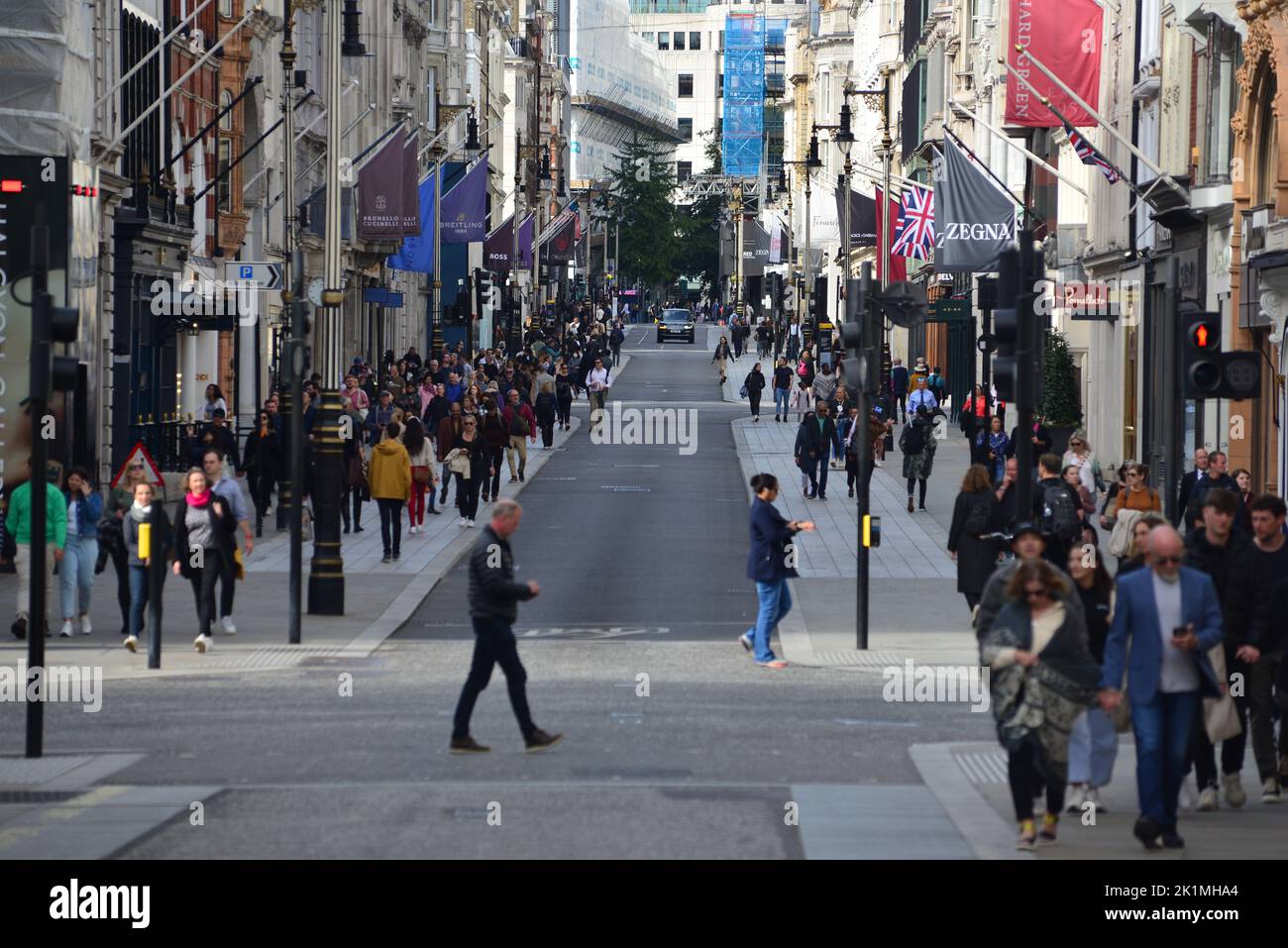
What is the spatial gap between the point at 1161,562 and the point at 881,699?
6062 mm

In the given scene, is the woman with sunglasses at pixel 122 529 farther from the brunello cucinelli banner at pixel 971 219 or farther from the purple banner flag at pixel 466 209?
the purple banner flag at pixel 466 209

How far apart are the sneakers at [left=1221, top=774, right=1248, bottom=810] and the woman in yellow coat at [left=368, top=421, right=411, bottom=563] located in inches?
657

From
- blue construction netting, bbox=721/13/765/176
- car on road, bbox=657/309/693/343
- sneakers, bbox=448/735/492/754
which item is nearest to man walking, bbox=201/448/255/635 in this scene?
sneakers, bbox=448/735/492/754

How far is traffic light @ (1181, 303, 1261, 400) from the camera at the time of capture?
56.0ft

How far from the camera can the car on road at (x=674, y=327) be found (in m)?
114

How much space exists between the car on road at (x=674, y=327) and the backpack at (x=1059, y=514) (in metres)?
92.8

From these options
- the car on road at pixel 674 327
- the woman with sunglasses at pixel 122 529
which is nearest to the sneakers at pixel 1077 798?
the woman with sunglasses at pixel 122 529

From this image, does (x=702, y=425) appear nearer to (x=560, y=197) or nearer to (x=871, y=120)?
(x=871, y=120)

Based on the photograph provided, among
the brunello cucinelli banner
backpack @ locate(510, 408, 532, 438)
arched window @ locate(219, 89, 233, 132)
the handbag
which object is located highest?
arched window @ locate(219, 89, 233, 132)

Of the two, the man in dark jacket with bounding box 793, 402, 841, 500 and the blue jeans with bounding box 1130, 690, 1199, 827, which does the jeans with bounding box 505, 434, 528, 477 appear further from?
the blue jeans with bounding box 1130, 690, 1199, 827

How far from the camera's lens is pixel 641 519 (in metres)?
35.1

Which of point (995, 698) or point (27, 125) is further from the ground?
point (27, 125)

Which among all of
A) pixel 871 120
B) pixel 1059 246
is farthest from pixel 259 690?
pixel 871 120

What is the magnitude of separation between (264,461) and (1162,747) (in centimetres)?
2168
